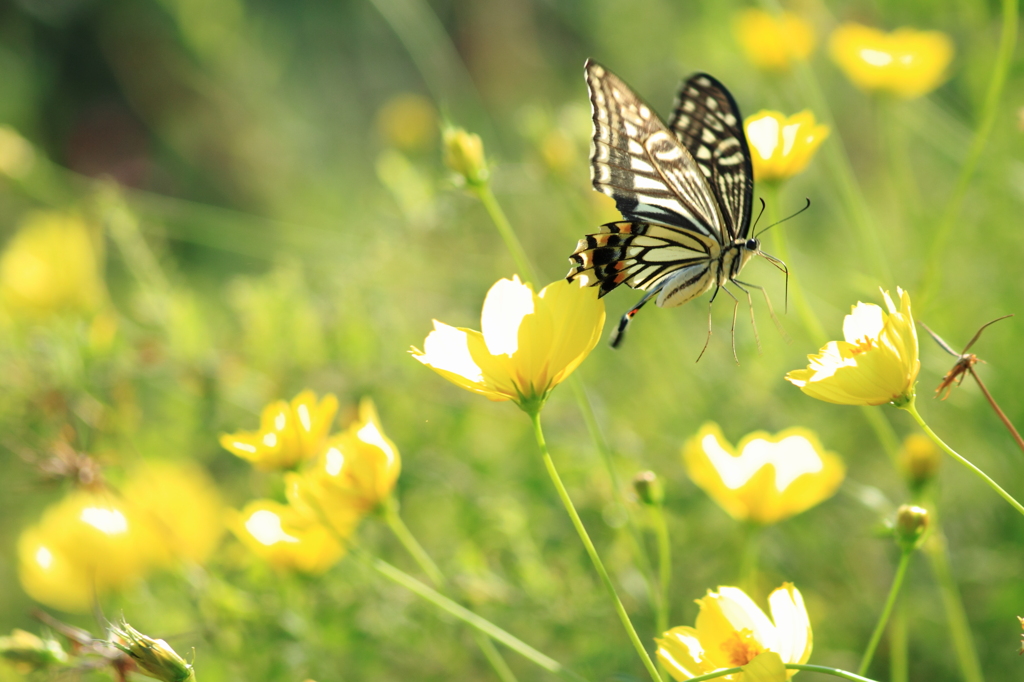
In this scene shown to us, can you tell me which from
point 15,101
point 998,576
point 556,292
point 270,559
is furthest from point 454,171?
point 15,101

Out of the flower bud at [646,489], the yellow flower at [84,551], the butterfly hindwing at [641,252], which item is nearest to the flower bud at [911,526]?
the flower bud at [646,489]

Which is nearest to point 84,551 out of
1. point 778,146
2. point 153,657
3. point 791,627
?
point 153,657

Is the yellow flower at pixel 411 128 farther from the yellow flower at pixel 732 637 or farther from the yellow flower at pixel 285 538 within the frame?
the yellow flower at pixel 732 637

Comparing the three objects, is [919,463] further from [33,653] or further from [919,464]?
[33,653]

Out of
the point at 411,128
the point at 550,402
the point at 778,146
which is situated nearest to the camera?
the point at 778,146

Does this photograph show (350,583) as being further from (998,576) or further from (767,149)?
(998,576)
